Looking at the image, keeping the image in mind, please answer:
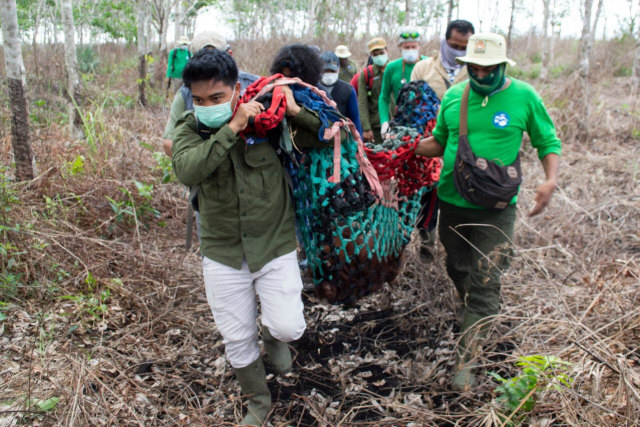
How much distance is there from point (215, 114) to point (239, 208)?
406 millimetres

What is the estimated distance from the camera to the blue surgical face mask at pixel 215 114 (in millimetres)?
1997

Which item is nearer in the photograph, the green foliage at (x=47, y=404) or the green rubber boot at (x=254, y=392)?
the green foliage at (x=47, y=404)

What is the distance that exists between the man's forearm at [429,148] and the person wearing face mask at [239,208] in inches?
31.6

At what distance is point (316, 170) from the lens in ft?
7.43

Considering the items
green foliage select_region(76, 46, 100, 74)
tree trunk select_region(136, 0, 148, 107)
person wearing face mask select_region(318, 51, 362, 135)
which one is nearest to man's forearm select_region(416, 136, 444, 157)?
person wearing face mask select_region(318, 51, 362, 135)

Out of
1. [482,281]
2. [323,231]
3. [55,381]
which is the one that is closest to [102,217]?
[55,381]

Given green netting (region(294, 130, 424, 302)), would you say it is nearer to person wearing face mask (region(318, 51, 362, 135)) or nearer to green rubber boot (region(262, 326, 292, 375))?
green rubber boot (region(262, 326, 292, 375))

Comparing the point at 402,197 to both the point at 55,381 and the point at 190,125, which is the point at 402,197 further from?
the point at 55,381

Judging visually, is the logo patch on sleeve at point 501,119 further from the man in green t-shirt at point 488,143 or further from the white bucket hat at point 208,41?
the white bucket hat at point 208,41

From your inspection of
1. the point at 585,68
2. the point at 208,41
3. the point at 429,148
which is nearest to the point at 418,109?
the point at 429,148

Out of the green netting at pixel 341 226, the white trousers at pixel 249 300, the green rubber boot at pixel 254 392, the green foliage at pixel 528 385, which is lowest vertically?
the green rubber boot at pixel 254 392

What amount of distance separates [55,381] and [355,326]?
171 centimetres

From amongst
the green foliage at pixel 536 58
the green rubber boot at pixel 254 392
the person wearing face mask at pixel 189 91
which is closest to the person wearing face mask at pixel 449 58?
the person wearing face mask at pixel 189 91

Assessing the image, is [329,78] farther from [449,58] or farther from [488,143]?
[488,143]
